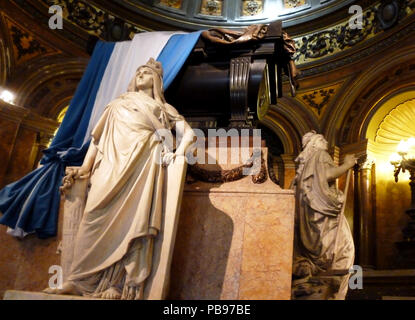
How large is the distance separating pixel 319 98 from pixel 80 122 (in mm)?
5183

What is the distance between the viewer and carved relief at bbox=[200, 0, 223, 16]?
8.73 meters

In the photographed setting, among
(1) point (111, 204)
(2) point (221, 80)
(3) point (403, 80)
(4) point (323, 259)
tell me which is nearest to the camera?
(1) point (111, 204)

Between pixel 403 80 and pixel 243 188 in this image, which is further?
pixel 403 80

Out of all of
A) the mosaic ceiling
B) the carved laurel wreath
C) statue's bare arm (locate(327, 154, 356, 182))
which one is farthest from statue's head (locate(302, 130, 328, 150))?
the mosaic ceiling

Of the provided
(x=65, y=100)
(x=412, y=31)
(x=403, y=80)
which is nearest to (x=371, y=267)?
(x=403, y=80)

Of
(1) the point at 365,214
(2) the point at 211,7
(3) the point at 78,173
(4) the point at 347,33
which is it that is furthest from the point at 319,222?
(2) the point at 211,7

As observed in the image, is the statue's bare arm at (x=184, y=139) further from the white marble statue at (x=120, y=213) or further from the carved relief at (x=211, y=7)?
the carved relief at (x=211, y=7)

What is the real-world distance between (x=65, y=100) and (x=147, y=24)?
2247 millimetres

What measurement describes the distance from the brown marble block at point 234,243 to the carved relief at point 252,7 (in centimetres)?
694

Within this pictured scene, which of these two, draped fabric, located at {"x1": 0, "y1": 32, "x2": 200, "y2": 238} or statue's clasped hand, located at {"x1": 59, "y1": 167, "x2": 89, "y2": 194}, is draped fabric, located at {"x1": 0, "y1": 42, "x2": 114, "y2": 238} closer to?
draped fabric, located at {"x1": 0, "y1": 32, "x2": 200, "y2": 238}

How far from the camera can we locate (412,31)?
5980 mm

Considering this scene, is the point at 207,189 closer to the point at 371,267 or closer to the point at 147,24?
the point at 371,267

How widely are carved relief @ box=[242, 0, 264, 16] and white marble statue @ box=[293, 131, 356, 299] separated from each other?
5617 mm

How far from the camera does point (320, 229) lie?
11.1 ft
